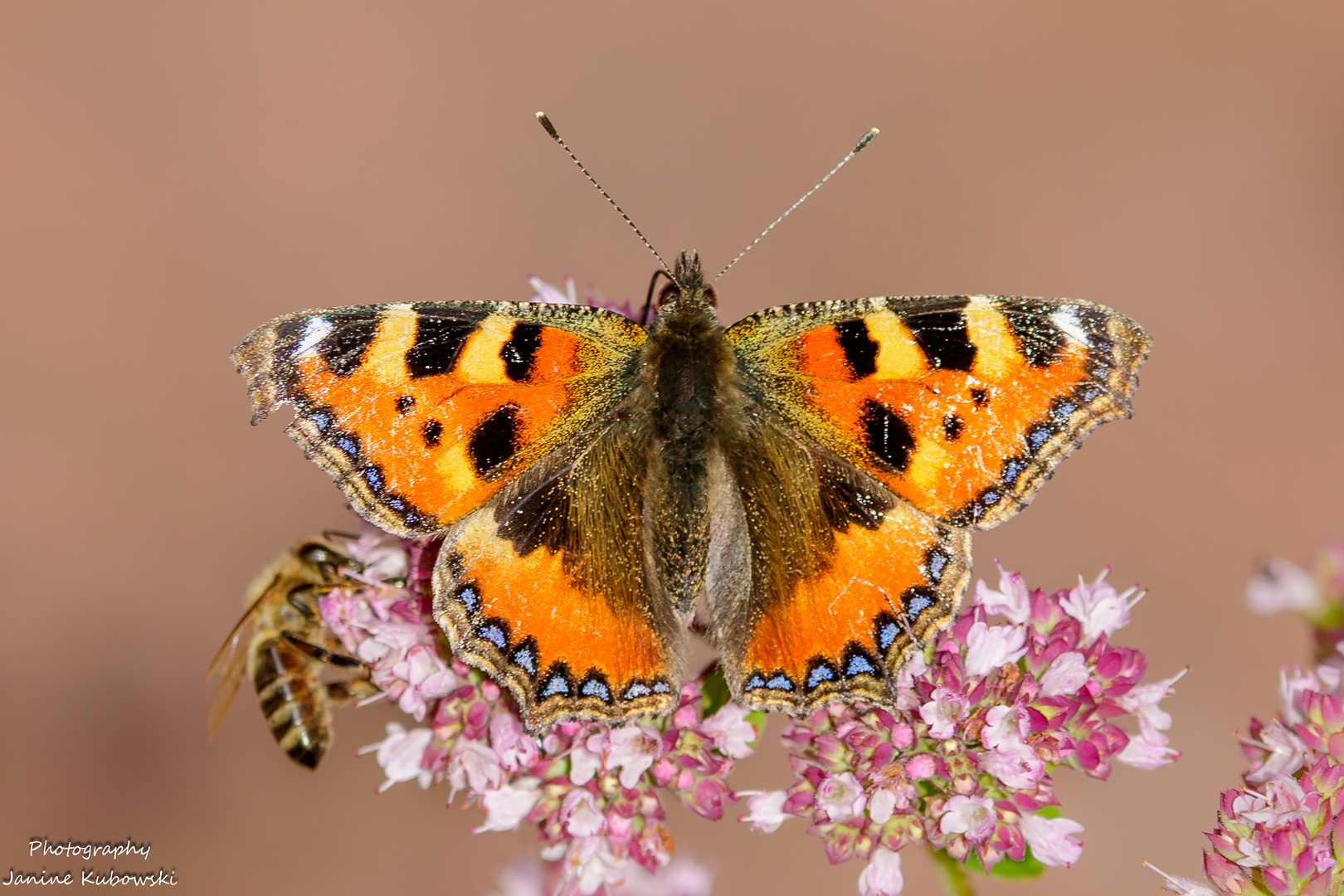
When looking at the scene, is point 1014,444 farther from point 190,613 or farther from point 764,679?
point 190,613

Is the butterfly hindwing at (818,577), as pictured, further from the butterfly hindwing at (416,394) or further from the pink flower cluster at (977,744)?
the butterfly hindwing at (416,394)

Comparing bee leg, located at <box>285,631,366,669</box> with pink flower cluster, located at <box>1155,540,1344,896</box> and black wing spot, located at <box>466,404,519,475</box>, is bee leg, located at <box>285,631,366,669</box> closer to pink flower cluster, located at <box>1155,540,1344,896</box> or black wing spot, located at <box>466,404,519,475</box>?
black wing spot, located at <box>466,404,519,475</box>

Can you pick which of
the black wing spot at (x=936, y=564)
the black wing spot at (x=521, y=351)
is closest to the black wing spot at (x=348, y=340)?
the black wing spot at (x=521, y=351)

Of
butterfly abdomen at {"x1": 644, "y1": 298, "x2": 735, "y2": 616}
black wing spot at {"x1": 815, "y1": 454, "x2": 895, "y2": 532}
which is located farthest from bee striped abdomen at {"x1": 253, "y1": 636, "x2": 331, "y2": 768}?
black wing spot at {"x1": 815, "y1": 454, "x2": 895, "y2": 532}

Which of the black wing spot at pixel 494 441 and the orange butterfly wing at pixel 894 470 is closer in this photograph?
the orange butterfly wing at pixel 894 470

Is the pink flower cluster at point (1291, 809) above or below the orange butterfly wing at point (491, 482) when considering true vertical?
below

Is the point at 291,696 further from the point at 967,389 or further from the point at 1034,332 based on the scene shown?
the point at 1034,332

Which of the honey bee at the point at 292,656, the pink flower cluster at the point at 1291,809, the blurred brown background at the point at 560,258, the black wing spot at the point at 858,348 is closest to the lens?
the pink flower cluster at the point at 1291,809

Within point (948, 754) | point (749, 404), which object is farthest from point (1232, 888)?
point (749, 404)

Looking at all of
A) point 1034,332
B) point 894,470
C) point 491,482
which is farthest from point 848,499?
point 491,482
